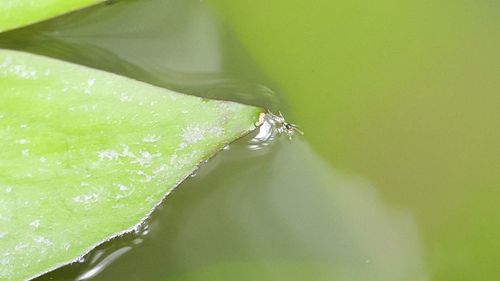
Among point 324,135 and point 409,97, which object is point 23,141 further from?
point 409,97

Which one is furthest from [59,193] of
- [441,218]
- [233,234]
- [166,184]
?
[441,218]

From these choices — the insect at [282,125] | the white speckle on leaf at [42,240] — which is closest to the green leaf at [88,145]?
the white speckle on leaf at [42,240]

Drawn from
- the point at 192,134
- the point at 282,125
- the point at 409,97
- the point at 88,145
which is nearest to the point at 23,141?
the point at 88,145

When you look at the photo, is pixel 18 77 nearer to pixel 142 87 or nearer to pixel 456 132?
pixel 142 87

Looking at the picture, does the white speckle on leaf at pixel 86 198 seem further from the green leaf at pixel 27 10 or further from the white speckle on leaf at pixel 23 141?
the green leaf at pixel 27 10

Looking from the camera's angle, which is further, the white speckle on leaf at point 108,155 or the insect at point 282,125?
the insect at point 282,125

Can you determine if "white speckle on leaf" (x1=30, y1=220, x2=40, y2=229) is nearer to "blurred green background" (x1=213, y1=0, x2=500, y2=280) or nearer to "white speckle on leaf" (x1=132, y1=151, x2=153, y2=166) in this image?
"white speckle on leaf" (x1=132, y1=151, x2=153, y2=166)
